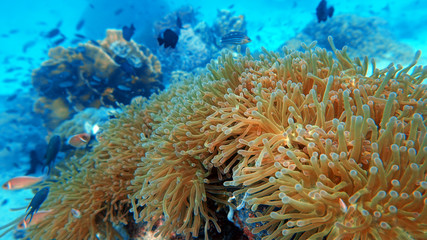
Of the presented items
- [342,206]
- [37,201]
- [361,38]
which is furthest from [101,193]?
[361,38]

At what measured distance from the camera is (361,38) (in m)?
14.9

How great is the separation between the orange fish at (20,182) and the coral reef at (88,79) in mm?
4434

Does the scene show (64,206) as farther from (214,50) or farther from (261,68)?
(214,50)

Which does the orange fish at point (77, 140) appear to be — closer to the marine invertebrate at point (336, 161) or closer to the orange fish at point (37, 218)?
the orange fish at point (37, 218)

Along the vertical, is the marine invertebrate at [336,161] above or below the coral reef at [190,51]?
below

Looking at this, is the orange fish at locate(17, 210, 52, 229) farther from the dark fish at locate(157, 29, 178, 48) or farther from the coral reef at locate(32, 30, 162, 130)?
the coral reef at locate(32, 30, 162, 130)

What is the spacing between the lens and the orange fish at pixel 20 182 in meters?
3.96

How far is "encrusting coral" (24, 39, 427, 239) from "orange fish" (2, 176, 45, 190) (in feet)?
4.22

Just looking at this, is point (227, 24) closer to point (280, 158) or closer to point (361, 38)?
point (361, 38)

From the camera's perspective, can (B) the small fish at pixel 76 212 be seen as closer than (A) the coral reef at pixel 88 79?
Yes

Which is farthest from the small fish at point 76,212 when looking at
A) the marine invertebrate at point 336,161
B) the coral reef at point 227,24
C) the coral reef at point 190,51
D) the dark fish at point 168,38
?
the coral reef at point 227,24

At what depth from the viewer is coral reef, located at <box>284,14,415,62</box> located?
554 inches

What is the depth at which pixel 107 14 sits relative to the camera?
1176 inches

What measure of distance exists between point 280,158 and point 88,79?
28.8ft
